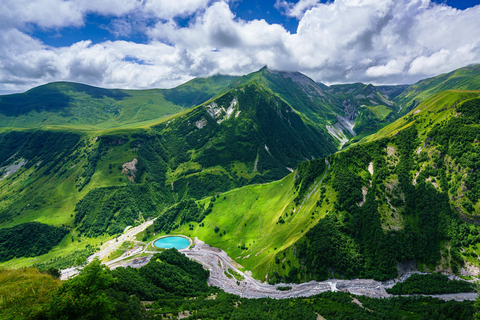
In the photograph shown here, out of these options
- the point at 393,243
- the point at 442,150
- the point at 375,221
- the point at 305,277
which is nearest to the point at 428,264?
the point at 393,243

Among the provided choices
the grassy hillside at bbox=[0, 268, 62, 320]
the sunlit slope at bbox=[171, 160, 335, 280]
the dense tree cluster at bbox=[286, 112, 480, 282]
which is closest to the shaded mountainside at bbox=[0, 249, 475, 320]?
the grassy hillside at bbox=[0, 268, 62, 320]

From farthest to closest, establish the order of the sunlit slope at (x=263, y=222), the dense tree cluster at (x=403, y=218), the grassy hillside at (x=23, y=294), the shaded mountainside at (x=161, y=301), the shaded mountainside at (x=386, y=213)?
1. the sunlit slope at (x=263, y=222)
2. the dense tree cluster at (x=403, y=218)
3. the shaded mountainside at (x=386, y=213)
4. the shaded mountainside at (x=161, y=301)
5. the grassy hillside at (x=23, y=294)

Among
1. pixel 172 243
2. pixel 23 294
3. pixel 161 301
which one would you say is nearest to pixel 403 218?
pixel 161 301

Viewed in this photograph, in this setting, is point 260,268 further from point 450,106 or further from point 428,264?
point 450,106

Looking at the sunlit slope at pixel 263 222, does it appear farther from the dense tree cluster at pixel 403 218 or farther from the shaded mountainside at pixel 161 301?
the shaded mountainside at pixel 161 301

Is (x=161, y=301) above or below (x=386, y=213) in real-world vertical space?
above

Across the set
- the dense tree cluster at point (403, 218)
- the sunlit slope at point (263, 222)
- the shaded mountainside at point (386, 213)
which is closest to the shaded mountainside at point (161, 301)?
the dense tree cluster at point (403, 218)

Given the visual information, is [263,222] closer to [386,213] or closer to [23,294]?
[386,213]

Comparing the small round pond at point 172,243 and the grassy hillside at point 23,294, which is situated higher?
the grassy hillside at point 23,294
